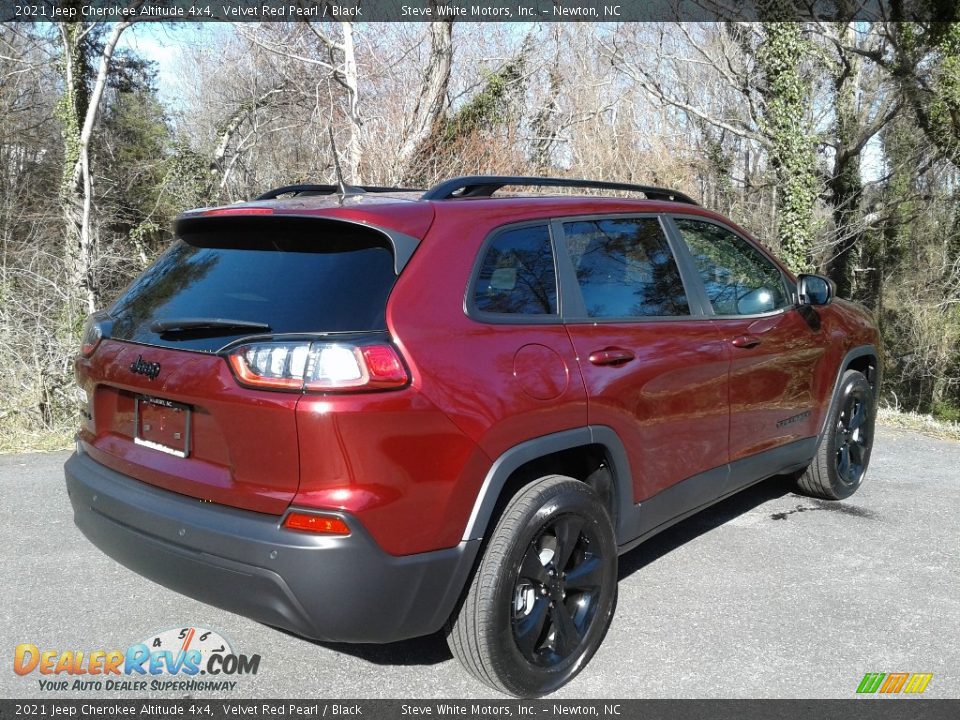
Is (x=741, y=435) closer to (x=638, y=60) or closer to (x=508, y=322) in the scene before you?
(x=508, y=322)

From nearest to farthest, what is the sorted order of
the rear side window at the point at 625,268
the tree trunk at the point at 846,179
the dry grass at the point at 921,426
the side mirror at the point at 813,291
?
the rear side window at the point at 625,268 → the side mirror at the point at 813,291 → the dry grass at the point at 921,426 → the tree trunk at the point at 846,179

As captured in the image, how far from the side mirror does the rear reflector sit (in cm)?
331

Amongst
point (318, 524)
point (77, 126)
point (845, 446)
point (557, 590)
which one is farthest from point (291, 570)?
point (77, 126)

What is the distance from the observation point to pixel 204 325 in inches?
107

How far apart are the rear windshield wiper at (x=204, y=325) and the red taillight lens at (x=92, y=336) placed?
1.50ft

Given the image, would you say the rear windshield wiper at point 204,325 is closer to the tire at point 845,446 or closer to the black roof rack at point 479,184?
the black roof rack at point 479,184

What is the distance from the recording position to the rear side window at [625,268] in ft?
11.0

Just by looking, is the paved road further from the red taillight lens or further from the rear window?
the rear window

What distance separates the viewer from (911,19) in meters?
16.9

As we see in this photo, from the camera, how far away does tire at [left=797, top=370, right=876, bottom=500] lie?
5.16 meters

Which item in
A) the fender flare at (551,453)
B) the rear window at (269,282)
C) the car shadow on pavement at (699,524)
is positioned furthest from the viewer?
the car shadow on pavement at (699,524)

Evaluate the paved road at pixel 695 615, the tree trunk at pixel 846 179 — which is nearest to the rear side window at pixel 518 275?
the paved road at pixel 695 615

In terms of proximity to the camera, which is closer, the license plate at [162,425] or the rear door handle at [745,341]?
the license plate at [162,425]

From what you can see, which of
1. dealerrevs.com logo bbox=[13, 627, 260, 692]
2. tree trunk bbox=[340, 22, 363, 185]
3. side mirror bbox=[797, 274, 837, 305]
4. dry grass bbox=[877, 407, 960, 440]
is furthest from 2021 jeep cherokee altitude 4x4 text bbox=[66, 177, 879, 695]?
tree trunk bbox=[340, 22, 363, 185]
